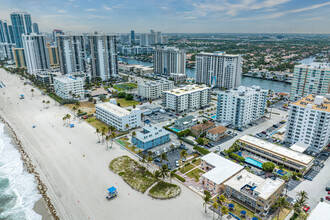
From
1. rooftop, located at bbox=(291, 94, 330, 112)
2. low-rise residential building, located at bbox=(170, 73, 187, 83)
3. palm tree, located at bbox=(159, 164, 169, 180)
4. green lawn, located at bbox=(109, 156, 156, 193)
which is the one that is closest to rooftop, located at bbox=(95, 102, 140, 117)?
green lawn, located at bbox=(109, 156, 156, 193)

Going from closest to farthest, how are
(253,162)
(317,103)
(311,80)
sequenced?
(253,162) < (317,103) < (311,80)

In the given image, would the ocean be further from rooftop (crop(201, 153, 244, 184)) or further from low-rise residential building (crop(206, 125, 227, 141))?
low-rise residential building (crop(206, 125, 227, 141))

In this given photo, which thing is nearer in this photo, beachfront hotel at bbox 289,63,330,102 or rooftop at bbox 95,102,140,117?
rooftop at bbox 95,102,140,117

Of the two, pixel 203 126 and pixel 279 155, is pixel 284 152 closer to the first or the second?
pixel 279 155

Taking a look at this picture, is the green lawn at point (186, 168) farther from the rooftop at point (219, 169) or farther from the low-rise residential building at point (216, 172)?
the rooftop at point (219, 169)

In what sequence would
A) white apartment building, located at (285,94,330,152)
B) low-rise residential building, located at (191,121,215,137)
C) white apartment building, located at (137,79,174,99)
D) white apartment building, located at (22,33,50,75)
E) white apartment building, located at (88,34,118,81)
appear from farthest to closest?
→ white apartment building, located at (22,33,50,75)
white apartment building, located at (88,34,118,81)
white apartment building, located at (137,79,174,99)
low-rise residential building, located at (191,121,215,137)
white apartment building, located at (285,94,330,152)

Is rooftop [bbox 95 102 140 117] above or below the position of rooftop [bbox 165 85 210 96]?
below

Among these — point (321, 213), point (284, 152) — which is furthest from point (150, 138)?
point (321, 213)

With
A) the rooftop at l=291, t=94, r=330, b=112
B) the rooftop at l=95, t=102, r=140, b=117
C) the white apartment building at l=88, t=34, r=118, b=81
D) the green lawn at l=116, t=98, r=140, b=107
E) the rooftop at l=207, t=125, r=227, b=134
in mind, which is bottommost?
the green lawn at l=116, t=98, r=140, b=107
